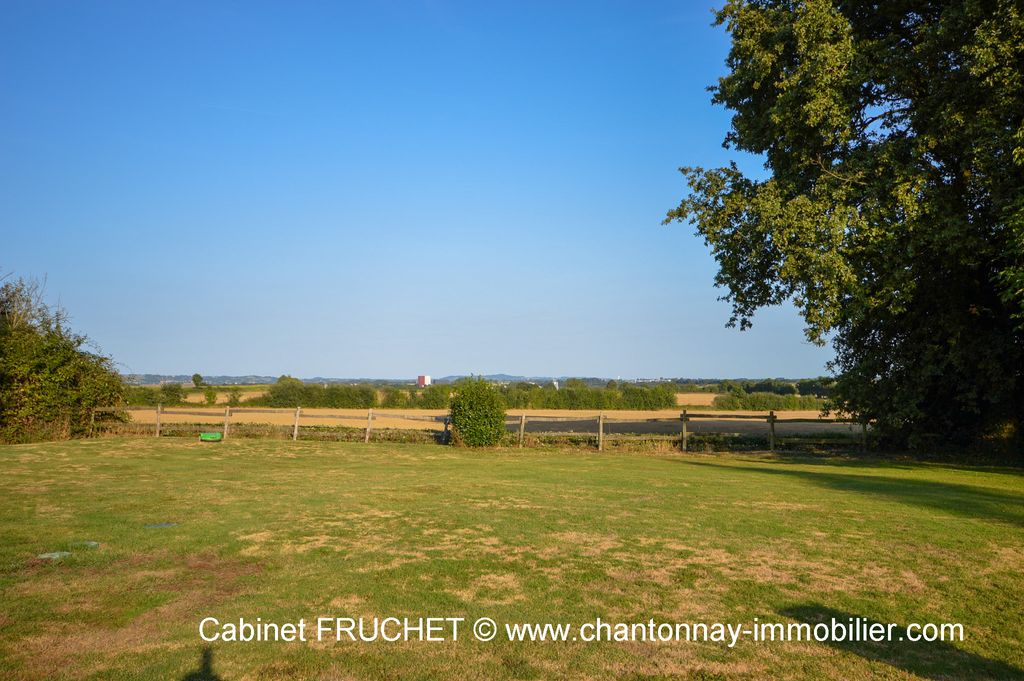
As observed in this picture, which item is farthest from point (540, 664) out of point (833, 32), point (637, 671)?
point (833, 32)

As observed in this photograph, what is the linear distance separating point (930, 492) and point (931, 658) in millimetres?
9837

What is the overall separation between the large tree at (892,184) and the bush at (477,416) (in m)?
9.45

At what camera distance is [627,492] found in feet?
42.0

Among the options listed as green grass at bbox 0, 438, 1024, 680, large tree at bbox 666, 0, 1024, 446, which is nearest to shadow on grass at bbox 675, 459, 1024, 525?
green grass at bbox 0, 438, 1024, 680

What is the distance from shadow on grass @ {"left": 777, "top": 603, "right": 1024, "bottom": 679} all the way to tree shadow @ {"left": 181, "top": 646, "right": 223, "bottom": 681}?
4.73 meters

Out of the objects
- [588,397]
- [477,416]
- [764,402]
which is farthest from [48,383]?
[764,402]

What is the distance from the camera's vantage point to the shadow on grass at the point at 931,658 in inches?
173

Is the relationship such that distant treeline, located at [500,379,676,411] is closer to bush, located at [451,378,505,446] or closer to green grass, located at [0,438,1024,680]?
bush, located at [451,378,505,446]

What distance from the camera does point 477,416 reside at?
23109 millimetres

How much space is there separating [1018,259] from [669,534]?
39.2ft

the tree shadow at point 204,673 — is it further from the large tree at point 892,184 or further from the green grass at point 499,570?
the large tree at point 892,184

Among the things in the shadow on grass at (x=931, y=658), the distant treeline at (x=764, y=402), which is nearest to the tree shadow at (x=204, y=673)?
the shadow on grass at (x=931, y=658)

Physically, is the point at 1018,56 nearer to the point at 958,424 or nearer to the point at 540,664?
the point at 958,424

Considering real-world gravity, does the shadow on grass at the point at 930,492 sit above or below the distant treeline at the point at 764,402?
below
